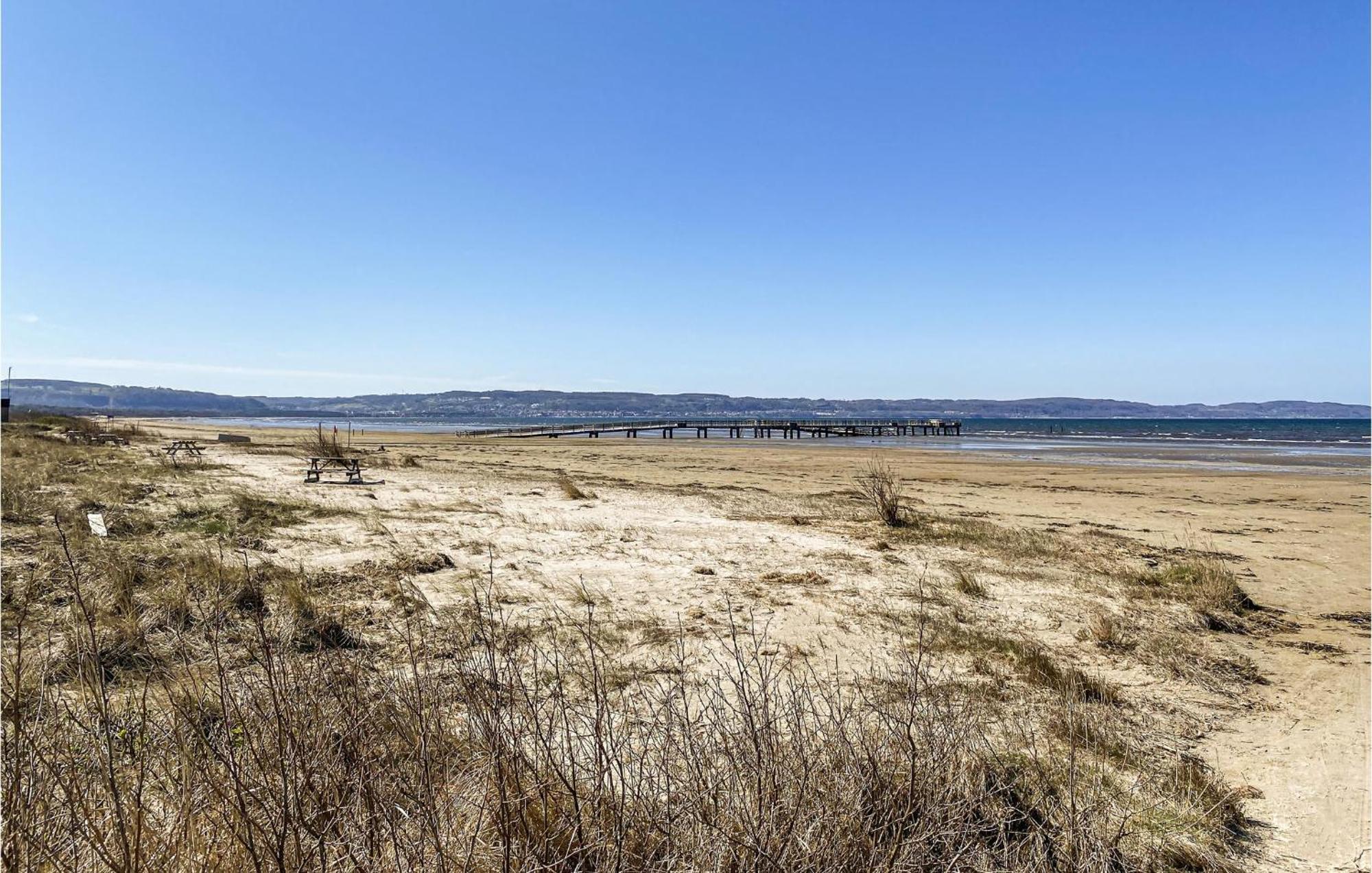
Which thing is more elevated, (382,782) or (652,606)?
(382,782)

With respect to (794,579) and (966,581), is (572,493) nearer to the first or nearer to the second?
(794,579)

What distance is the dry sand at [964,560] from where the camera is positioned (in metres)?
4.58

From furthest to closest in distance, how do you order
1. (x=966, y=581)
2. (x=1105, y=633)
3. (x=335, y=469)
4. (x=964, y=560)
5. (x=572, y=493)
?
(x=335, y=469), (x=572, y=493), (x=964, y=560), (x=966, y=581), (x=1105, y=633)

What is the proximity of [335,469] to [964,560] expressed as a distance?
16.4m

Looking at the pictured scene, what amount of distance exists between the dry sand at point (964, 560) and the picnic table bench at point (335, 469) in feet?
1.50

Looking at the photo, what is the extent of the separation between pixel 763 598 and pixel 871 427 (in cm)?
7919

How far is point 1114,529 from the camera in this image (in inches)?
534

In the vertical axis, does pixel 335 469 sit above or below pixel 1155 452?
above

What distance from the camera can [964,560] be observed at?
9.98 m

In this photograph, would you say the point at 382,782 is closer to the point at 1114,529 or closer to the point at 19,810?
the point at 19,810

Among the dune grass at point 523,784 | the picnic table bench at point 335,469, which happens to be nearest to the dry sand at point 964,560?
the picnic table bench at point 335,469

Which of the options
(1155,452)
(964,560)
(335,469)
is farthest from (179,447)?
(1155,452)

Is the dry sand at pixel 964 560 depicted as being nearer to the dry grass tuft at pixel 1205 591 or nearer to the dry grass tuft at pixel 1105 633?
the dry grass tuft at pixel 1105 633

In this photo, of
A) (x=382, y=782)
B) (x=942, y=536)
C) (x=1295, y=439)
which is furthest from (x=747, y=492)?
(x=1295, y=439)
